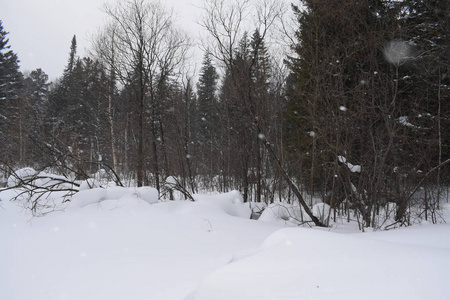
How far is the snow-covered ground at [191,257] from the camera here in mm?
1607

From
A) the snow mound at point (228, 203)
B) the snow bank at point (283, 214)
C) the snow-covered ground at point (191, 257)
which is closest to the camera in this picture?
the snow-covered ground at point (191, 257)

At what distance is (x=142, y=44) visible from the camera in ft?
39.2

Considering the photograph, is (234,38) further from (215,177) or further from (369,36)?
(215,177)

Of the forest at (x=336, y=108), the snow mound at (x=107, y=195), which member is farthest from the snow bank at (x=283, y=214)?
the snow mound at (x=107, y=195)

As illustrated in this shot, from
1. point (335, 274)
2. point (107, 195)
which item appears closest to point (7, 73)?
point (107, 195)

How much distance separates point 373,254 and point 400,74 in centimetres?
890

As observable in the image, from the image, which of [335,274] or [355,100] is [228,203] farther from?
[335,274]

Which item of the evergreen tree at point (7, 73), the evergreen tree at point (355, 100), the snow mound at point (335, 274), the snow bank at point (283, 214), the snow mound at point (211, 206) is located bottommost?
the snow bank at point (283, 214)

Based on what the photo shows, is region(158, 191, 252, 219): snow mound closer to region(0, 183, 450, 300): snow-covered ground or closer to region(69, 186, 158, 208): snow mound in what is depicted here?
region(0, 183, 450, 300): snow-covered ground

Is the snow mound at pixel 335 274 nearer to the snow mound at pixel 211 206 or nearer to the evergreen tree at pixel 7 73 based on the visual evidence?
the snow mound at pixel 211 206

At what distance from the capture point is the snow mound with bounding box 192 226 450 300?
148 cm

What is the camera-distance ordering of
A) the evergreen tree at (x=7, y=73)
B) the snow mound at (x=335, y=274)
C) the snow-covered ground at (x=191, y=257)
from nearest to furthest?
the snow mound at (x=335, y=274) < the snow-covered ground at (x=191, y=257) < the evergreen tree at (x=7, y=73)

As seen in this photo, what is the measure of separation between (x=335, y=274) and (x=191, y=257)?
6.71ft

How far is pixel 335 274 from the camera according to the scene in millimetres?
1680
